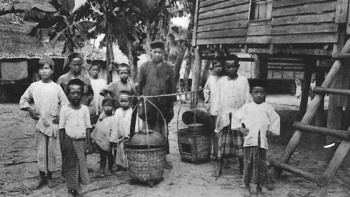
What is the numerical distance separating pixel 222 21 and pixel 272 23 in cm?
237

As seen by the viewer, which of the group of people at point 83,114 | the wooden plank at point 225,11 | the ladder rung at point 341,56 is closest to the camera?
the group of people at point 83,114

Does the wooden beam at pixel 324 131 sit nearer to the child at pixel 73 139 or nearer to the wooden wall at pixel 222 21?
the child at pixel 73 139

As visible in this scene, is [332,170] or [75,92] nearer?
[332,170]

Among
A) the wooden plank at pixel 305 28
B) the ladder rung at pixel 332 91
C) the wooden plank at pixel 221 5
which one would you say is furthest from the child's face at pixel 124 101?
the wooden plank at pixel 221 5

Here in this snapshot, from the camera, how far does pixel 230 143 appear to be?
18.9 ft

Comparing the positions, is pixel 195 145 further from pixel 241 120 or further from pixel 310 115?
pixel 310 115

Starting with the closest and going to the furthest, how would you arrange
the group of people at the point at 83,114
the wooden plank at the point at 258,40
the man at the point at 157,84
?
1. the group of people at the point at 83,114
2. the man at the point at 157,84
3. the wooden plank at the point at 258,40

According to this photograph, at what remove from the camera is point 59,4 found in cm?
1079

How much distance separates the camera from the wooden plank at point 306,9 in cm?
629

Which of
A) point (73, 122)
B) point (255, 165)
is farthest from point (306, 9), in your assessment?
point (73, 122)

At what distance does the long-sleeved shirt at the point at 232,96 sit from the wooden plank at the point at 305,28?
199 centimetres

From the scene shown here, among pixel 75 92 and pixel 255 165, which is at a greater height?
pixel 75 92

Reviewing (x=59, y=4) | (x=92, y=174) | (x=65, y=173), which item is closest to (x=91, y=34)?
(x=59, y=4)

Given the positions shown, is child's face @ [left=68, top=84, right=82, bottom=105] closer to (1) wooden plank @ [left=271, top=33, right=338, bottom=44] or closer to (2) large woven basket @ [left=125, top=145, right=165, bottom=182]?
(2) large woven basket @ [left=125, top=145, right=165, bottom=182]
